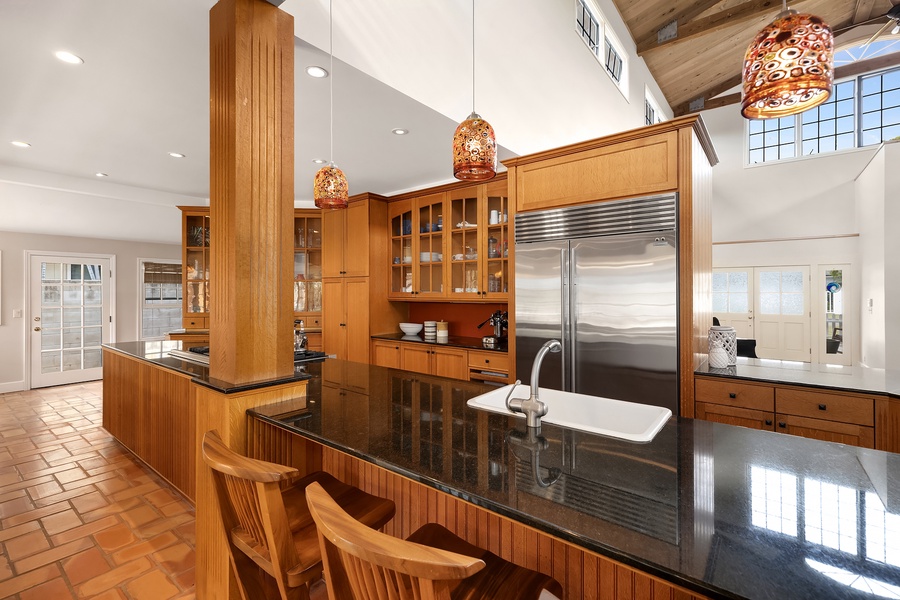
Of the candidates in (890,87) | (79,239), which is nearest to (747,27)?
(890,87)

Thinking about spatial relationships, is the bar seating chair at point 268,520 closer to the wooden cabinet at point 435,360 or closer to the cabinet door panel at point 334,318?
the wooden cabinet at point 435,360

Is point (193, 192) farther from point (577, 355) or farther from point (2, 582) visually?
point (577, 355)

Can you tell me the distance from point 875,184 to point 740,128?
272cm

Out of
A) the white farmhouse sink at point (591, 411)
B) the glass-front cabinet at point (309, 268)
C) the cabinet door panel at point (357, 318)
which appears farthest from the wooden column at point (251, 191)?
the glass-front cabinet at point (309, 268)

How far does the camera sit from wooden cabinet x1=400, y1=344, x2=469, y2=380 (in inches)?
151

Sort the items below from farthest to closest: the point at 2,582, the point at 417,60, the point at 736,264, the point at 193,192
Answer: the point at 736,264, the point at 193,192, the point at 417,60, the point at 2,582

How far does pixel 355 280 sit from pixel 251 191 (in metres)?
3.14

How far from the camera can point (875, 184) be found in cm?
536

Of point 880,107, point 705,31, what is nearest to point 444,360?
point 705,31

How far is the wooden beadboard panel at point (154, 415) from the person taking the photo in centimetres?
252

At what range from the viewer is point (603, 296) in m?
2.66

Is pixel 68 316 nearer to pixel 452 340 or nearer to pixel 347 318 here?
pixel 347 318

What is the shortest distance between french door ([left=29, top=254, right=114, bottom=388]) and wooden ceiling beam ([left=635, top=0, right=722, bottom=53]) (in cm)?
830

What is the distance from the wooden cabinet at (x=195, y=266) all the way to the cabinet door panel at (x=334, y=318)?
157 centimetres
